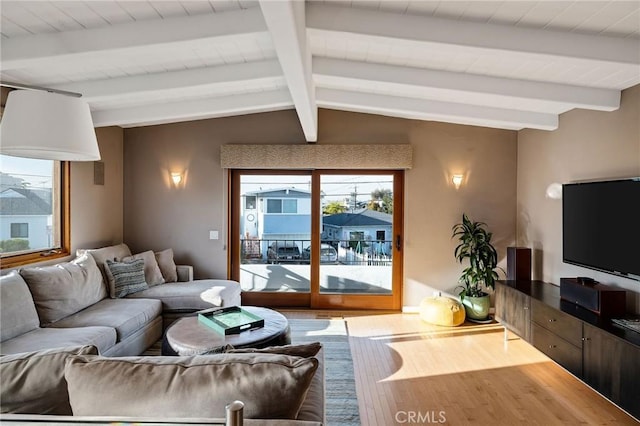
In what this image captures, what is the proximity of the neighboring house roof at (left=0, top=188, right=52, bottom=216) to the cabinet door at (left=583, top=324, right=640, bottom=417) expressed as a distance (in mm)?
4869

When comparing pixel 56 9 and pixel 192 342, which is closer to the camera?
pixel 56 9

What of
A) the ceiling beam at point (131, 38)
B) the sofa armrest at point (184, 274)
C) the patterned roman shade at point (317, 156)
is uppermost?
the ceiling beam at point (131, 38)

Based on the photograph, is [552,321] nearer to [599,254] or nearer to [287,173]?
[599,254]

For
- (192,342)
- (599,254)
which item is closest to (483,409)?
(599,254)

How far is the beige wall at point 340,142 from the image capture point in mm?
5094

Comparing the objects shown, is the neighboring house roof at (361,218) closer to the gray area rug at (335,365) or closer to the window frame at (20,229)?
the gray area rug at (335,365)

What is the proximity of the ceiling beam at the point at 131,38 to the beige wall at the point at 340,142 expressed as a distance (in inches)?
101

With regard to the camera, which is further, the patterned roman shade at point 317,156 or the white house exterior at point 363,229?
the white house exterior at point 363,229

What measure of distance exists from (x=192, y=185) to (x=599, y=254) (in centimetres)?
463

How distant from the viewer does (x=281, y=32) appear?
2.10m

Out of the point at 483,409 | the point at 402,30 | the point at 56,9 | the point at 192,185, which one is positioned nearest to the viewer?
the point at 56,9

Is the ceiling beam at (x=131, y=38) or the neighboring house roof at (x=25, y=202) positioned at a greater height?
the ceiling beam at (x=131, y=38)

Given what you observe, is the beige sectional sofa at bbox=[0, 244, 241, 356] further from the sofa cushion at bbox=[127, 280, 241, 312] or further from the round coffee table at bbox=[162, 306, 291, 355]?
the round coffee table at bbox=[162, 306, 291, 355]

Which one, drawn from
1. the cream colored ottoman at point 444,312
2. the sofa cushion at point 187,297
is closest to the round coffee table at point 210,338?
the sofa cushion at point 187,297
